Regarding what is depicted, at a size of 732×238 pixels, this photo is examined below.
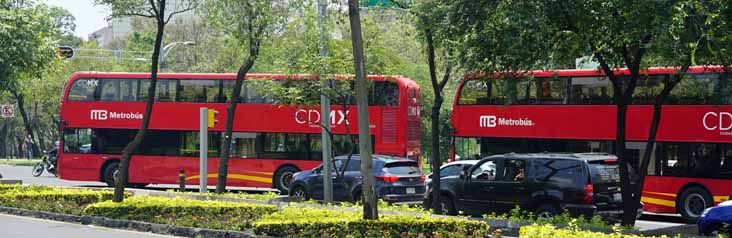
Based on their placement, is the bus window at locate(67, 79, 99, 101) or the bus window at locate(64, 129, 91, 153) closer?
the bus window at locate(67, 79, 99, 101)

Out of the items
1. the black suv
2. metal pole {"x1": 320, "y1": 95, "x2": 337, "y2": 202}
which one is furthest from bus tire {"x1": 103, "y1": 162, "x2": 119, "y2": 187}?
the black suv

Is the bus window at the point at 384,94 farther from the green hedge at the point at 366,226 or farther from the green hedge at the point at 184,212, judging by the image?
the green hedge at the point at 366,226

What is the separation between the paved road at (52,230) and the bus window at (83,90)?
1290 cm

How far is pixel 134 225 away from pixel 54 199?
4430 mm

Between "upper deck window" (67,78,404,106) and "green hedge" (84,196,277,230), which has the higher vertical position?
"upper deck window" (67,78,404,106)

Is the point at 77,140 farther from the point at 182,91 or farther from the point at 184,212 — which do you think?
the point at 184,212

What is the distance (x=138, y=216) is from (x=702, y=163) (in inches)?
531

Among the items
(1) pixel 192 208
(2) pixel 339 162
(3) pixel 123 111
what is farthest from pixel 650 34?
(3) pixel 123 111

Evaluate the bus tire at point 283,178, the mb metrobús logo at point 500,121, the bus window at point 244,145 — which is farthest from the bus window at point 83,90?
the mb metrobús logo at point 500,121

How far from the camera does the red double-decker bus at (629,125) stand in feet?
77.8

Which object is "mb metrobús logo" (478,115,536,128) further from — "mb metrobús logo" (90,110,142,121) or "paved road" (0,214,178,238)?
"paved road" (0,214,178,238)

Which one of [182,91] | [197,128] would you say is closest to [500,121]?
[197,128]

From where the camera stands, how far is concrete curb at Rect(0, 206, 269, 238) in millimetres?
16328

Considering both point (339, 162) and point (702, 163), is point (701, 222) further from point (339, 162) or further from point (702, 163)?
point (339, 162)
